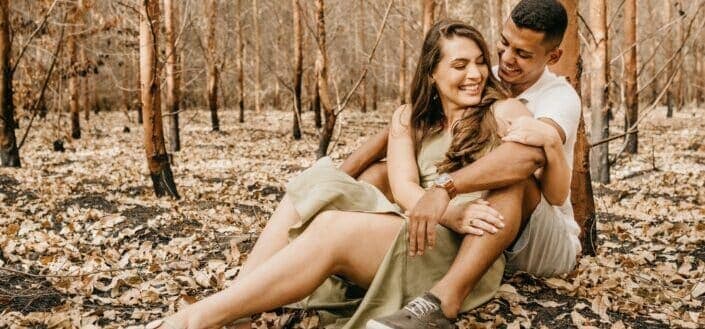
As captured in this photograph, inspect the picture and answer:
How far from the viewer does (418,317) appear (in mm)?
2453

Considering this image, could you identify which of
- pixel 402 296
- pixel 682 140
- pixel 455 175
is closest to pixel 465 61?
pixel 455 175

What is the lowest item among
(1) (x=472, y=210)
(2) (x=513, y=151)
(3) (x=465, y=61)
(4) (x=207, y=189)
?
(4) (x=207, y=189)

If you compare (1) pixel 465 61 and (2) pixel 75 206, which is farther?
(2) pixel 75 206

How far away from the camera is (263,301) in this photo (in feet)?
8.52

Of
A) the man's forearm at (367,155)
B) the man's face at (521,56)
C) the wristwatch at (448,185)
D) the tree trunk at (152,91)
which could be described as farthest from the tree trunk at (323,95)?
the wristwatch at (448,185)

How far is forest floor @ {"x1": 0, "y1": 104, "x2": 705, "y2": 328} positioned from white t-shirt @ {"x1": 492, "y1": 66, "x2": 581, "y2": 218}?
668mm

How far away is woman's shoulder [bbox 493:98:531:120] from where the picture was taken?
308 cm

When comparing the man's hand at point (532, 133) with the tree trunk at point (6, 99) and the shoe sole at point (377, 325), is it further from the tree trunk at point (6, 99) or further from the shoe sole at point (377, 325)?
the tree trunk at point (6, 99)

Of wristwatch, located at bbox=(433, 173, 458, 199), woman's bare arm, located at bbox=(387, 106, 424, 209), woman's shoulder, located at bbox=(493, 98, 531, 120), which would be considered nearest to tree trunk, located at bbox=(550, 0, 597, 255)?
woman's shoulder, located at bbox=(493, 98, 531, 120)

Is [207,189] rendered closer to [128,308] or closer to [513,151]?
[128,308]

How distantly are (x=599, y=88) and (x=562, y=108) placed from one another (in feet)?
18.8

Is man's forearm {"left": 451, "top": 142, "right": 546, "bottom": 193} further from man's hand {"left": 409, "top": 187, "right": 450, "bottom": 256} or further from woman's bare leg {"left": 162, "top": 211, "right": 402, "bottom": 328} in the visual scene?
woman's bare leg {"left": 162, "top": 211, "right": 402, "bottom": 328}

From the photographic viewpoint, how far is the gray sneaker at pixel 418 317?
2.39 m

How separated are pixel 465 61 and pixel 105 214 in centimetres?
480
